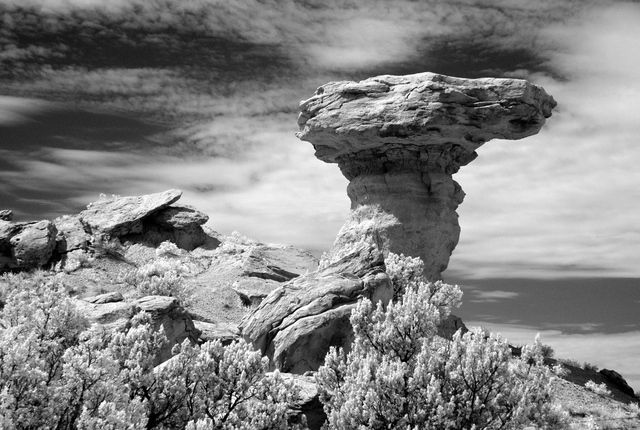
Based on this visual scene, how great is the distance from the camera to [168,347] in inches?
700

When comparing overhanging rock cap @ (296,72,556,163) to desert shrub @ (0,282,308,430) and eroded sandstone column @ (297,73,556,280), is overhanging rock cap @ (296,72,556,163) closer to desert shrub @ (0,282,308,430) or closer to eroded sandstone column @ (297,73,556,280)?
eroded sandstone column @ (297,73,556,280)

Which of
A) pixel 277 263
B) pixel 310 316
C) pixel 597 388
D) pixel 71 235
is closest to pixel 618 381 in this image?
pixel 597 388

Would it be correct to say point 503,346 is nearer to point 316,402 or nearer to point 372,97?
point 316,402

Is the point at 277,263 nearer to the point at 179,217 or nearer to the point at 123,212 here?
the point at 179,217

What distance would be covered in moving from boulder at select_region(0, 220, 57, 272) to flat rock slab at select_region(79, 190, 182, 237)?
544 centimetres

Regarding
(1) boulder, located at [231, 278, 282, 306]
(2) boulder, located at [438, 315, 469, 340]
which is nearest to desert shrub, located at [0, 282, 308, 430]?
(1) boulder, located at [231, 278, 282, 306]

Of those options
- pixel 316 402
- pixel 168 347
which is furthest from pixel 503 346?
pixel 168 347

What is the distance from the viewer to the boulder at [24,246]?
28.3 metres

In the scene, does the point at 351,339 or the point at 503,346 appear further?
the point at 351,339

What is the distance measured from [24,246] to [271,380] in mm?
20571

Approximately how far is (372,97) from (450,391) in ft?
57.3

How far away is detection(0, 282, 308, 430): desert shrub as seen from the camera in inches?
396

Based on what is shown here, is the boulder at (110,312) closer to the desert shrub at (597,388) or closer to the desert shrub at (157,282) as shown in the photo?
the desert shrub at (157,282)

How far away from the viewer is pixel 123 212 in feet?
120
